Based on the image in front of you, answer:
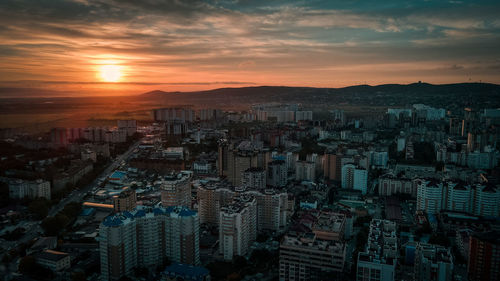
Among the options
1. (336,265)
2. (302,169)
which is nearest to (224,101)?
(302,169)

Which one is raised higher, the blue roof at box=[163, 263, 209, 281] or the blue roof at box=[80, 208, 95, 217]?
the blue roof at box=[163, 263, 209, 281]

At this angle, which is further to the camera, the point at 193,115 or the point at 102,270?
the point at 193,115

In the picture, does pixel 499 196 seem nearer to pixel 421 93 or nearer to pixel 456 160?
pixel 456 160

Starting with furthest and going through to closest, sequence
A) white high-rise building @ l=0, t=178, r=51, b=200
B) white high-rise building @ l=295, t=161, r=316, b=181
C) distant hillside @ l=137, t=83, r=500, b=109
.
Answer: distant hillside @ l=137, t=83, r=500, b=109
white high-rise building @ l=295, t=161, r=316, b=181
white high-rise building @ l=0, t=178, r=51, b=200

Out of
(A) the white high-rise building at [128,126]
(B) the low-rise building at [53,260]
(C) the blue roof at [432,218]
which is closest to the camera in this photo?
(B) the low-rise building at [53,260]

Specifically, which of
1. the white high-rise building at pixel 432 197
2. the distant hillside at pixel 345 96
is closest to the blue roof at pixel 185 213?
the white high-rise building at pixel 432 197

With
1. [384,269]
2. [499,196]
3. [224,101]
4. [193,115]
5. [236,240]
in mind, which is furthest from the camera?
[224,101]

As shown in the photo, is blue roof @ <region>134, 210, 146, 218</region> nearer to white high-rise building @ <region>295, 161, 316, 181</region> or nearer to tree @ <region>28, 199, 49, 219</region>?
tree @ <region>28, 199, 49, 219</region>

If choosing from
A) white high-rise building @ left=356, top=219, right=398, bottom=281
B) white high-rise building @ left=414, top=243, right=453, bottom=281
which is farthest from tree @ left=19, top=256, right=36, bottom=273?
white high-rise building @ left=414, top=243, right=453, bottom=281

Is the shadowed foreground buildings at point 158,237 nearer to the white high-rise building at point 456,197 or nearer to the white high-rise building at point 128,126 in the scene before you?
the white high-rise building at point 456,197
